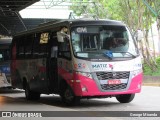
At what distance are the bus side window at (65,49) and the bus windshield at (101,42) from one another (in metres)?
0.28

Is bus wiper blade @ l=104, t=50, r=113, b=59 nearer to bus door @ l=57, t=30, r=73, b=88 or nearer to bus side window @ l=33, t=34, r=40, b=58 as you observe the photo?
bus door @ l=57, t=30, r=73, b=88

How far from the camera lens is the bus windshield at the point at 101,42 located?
47.8 feet

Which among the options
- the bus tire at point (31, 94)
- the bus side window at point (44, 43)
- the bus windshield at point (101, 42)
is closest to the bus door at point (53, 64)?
the bus side window at point (44, 43)

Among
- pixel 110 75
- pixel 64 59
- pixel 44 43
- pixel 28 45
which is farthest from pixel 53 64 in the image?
pixel 28 45

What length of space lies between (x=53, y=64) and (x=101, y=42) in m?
2.14

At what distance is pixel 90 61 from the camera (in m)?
14.3

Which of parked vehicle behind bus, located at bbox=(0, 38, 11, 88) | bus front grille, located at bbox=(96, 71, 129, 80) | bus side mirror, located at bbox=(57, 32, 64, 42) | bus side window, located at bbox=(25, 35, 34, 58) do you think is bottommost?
parked vehicle behind bus, located at bbox=(0, 38, 11, 88)

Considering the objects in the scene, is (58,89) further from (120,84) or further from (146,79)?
(146,79)

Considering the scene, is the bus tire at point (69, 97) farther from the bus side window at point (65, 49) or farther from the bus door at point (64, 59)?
the bus side window at point (65, 49)

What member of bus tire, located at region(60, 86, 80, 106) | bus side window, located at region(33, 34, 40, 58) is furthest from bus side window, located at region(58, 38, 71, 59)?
bus side window, located at region(33, 34, 40, 58)

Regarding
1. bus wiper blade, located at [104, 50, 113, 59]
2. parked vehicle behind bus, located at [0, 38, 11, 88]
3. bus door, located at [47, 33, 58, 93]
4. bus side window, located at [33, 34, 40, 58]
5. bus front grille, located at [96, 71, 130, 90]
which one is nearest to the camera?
bus front grille, located at [96, 71, 130, 90]

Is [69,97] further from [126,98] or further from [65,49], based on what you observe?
[126,98]

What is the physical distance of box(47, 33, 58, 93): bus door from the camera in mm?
15898

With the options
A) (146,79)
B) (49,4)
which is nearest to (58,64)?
(146,79)
